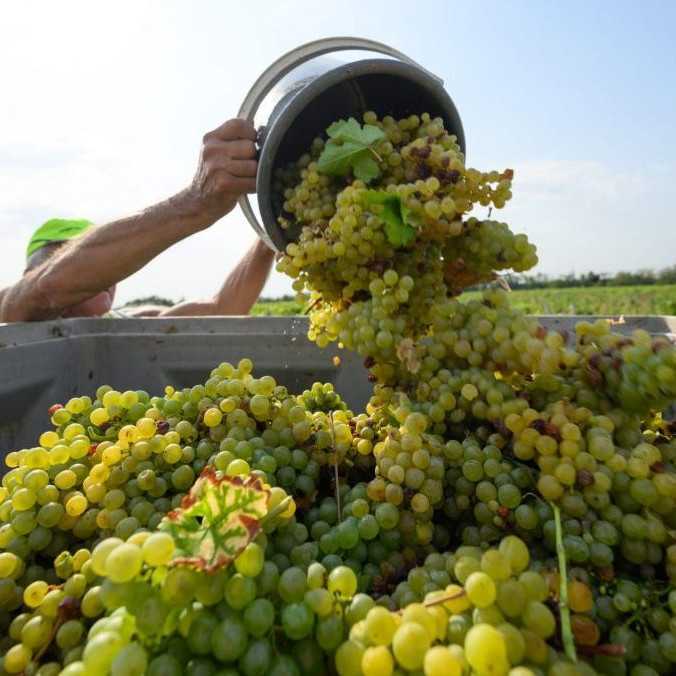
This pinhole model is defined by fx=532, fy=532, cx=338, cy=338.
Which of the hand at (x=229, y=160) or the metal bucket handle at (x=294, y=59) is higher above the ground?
the metal bucket handle at (x=294, y=59)

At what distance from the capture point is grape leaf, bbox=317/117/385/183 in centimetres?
111

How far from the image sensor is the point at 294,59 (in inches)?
61.8

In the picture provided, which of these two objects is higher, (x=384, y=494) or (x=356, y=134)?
(x=356, y=134)

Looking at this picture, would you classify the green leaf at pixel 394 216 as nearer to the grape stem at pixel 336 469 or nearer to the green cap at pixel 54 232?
the grape stem at pixel 336 469

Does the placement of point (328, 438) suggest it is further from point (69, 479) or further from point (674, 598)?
point (674, 598)

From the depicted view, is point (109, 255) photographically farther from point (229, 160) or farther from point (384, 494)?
point (384, 494)

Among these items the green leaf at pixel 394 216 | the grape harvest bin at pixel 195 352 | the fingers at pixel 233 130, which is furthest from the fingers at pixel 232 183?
the green leaf at pixel 394 216

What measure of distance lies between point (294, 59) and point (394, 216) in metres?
0.87

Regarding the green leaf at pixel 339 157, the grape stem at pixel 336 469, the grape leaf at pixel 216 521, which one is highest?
the green leaf at pixel 339 157

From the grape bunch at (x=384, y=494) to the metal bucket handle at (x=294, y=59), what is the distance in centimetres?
55

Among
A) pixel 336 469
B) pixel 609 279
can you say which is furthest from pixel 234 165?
pixel 609 279

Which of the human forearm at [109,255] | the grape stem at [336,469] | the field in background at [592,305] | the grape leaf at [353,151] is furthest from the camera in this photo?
the field in background at [592,305]

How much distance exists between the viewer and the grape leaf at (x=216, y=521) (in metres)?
0.50

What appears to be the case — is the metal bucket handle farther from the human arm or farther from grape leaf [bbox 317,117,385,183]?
the human arm
